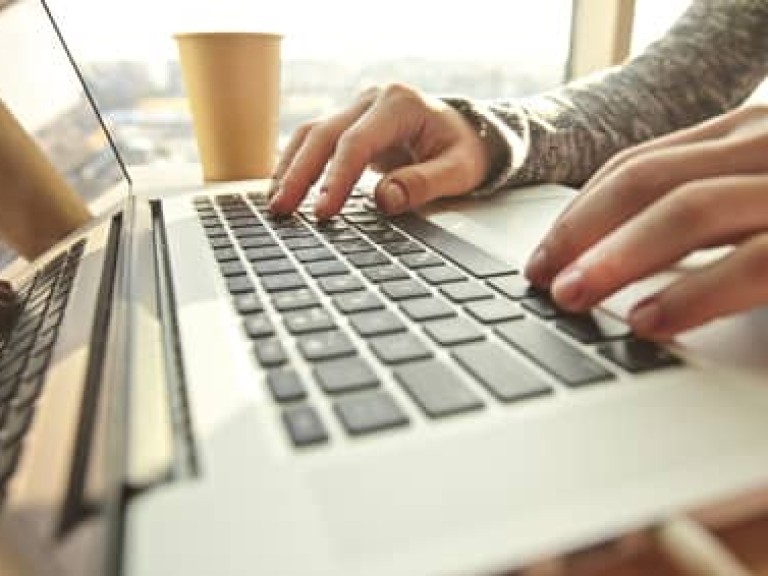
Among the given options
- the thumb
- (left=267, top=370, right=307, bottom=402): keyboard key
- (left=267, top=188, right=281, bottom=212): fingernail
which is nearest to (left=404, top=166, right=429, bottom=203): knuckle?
Result: the thumb

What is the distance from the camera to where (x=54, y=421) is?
0.77 ft

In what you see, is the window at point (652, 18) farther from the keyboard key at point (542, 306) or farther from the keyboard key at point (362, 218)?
the keyboard key at point (542, 306)

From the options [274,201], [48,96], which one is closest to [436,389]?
[274,201]

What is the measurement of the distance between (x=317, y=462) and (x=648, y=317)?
0.15m

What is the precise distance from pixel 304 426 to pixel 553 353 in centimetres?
10

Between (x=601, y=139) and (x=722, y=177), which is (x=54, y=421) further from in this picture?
(x=601, y=139)

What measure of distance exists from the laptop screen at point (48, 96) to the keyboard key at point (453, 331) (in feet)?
1.53

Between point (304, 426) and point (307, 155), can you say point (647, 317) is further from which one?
point (307, 155)

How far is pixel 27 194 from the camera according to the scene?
63cm

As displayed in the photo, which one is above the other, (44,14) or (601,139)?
(44,14)

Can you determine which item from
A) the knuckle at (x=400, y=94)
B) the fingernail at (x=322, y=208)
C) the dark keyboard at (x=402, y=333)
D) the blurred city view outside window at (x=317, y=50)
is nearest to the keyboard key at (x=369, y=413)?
the dark keyboard at (x=402, y=333)

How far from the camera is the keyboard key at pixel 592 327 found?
0.92 feet

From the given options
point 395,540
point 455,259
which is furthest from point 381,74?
point 395,540

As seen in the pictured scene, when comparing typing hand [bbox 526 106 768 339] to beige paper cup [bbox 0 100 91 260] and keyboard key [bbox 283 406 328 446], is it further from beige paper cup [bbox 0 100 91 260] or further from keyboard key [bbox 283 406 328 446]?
beige paper cup [bbox 0 100 91 260]
